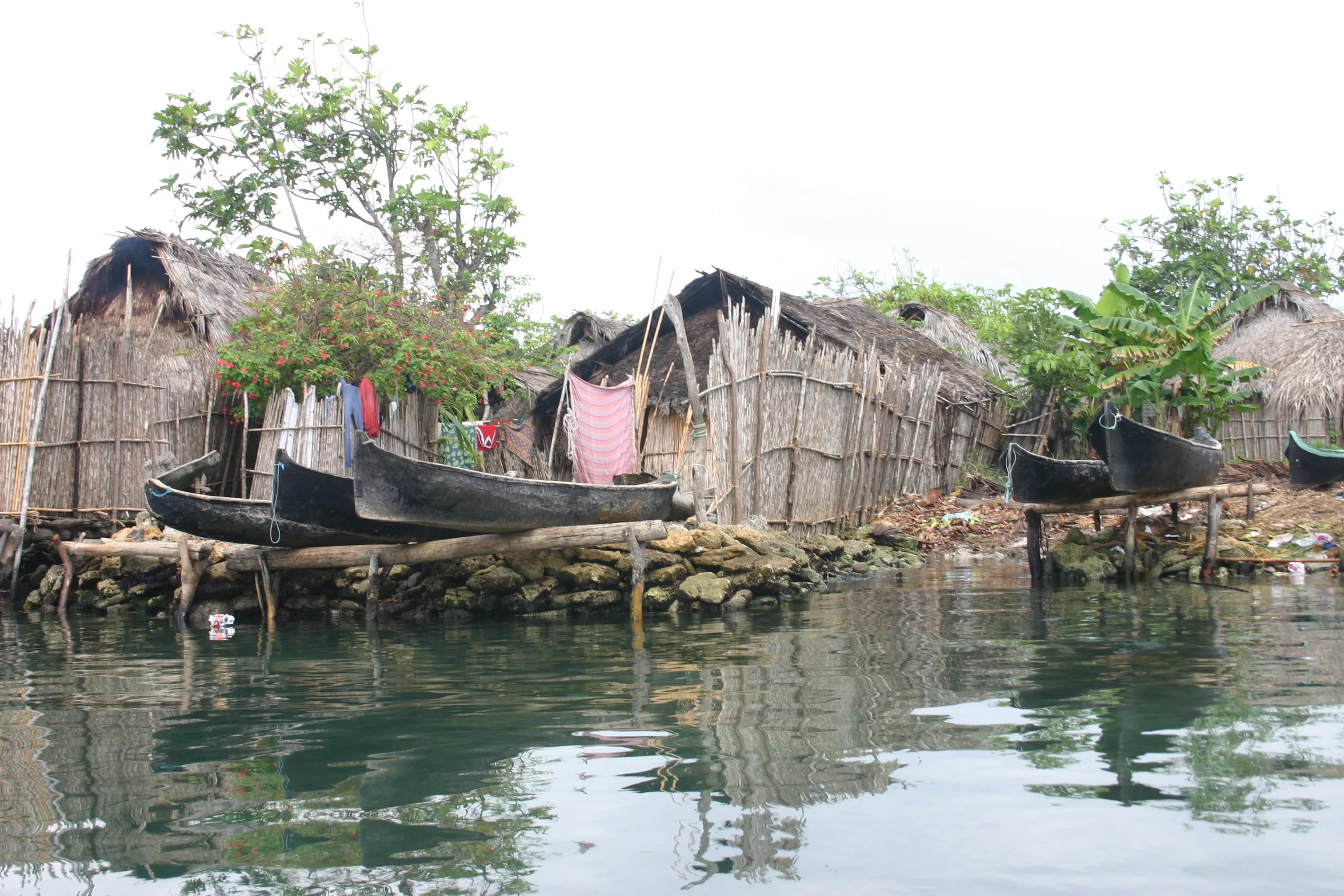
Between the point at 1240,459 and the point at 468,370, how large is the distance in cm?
1327

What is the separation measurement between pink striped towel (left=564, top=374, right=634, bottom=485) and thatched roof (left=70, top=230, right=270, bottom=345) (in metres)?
4.62

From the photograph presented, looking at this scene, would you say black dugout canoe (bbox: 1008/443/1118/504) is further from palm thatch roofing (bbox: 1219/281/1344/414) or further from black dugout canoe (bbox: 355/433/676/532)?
palm thatch roofing (bbox: 1219/281/1344/414)

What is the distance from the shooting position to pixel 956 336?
67.3 ft

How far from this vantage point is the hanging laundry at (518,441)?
45.2ft

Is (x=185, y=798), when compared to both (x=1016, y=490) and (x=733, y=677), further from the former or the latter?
(x=1016, y=490)

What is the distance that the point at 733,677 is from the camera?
4.76 m

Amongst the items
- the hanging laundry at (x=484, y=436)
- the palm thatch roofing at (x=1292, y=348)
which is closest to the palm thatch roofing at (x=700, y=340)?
the hanging laundry at (x=484, y=436)

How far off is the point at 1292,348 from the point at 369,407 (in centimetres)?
1586

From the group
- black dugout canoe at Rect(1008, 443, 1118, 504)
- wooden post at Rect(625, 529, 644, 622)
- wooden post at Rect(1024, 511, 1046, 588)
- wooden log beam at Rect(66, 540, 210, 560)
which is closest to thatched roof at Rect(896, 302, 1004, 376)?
black dugout canoe at Rect(1008, 443, 1118, 504)

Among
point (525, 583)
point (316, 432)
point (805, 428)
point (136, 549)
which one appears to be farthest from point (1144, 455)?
point (136, 549)

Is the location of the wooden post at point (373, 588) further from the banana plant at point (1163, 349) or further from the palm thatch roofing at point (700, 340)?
the banana plant at point (1163, 349)

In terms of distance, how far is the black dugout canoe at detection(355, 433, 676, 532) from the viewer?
7.16m

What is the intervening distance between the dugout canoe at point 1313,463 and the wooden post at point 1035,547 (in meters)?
4.20

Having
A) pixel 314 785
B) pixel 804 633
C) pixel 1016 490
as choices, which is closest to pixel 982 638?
pixel 804 633
